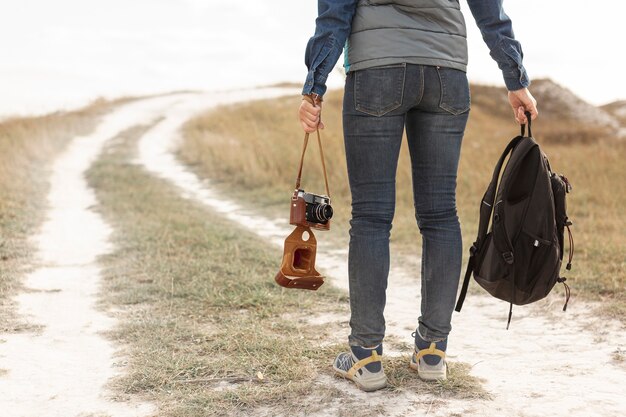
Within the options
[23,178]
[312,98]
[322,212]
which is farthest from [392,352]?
[23,178]

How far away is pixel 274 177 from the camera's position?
1145 cm

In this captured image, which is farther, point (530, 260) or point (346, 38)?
point (530, 260)

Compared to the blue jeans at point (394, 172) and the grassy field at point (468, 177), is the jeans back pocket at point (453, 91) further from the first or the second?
the grassy field at point (468, 177)

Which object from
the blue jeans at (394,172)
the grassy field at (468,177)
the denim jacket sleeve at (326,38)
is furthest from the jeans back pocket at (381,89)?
the grassy field at (468,177)

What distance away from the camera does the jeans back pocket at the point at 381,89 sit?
102 inches

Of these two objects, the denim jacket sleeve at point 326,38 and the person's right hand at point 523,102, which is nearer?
the denim jacket sleeve at point 326,38

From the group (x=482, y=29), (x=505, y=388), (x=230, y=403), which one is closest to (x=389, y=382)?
(x=505, y=388)

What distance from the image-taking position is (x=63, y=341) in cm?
377

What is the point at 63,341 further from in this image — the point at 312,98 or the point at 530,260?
the point at 530,260

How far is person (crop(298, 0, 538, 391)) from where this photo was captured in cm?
261

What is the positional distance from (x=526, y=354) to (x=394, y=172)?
4.51 feet

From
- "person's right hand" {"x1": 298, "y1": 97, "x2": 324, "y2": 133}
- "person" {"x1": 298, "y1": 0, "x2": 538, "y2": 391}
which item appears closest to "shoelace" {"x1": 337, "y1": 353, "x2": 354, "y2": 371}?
"person" {"x1": 298, "y1": 0, "x2": 538, "y2": 391}

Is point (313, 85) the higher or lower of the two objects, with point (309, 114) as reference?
higher

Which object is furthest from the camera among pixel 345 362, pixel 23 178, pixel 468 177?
pixel 23 178
